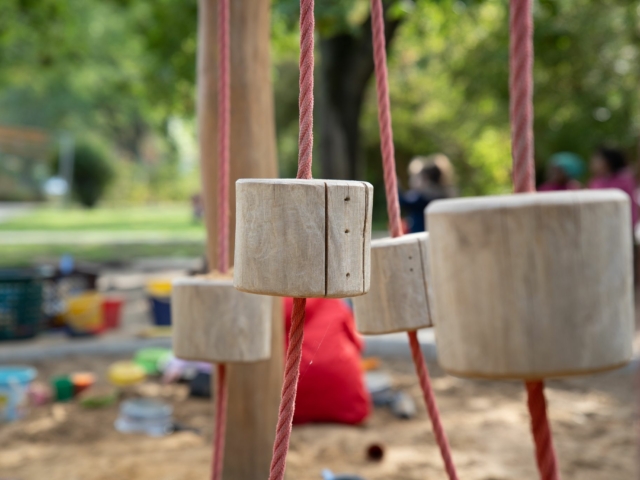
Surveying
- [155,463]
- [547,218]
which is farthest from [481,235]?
[155,463]

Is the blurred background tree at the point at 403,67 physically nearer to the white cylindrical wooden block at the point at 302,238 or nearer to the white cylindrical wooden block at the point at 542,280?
the white cylindrical wooden block at the point at 302,238

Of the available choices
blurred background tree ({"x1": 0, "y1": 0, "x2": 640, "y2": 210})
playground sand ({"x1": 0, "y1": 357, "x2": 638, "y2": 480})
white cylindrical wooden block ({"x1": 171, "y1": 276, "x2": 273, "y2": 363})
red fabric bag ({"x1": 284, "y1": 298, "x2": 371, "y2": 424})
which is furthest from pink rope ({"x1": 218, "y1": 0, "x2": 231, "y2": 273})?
blurred background tree ({"x1": 0, "y1": 0, "x2": 640, "y2": 210})

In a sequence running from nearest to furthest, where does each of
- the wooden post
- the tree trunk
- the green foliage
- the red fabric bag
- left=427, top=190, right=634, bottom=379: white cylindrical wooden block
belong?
1. left=427, top=190, right=634, bottom=379: white cylindrical wooden block
2. the wooden post
3. the red fabric bag
4. the tree trunk
5. the green foliage

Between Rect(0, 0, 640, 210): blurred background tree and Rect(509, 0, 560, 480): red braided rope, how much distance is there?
436 cm

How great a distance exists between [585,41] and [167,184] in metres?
35.0

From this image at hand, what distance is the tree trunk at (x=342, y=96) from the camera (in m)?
7.88

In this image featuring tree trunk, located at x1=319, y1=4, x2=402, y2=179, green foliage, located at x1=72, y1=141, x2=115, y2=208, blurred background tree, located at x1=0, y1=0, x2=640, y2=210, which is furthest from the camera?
green foliage, located at x1=72, y1=141, x2=115, y2=208

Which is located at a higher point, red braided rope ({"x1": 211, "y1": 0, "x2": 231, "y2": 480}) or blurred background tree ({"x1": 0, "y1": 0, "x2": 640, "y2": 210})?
blurred background tree ({"x1": 0, "y1": 0, "x2": 640, "y2": 210})

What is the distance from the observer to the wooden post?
Answer: 2.37 metres

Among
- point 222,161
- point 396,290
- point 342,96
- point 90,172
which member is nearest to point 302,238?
point 396,290

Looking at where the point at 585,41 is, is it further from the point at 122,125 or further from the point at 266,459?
the point at 122,125

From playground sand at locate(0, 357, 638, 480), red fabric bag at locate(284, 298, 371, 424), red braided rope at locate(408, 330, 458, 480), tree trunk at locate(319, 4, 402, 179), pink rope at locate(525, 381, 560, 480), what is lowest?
playground sand at locate(0, 357, 638, 480)

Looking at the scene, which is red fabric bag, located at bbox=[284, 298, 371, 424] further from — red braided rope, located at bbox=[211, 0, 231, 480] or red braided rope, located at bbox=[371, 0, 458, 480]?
red braided rope, located at bbox=[371, 0, 458, 480]

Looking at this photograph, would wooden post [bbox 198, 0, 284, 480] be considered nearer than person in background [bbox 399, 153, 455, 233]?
Yes
